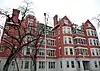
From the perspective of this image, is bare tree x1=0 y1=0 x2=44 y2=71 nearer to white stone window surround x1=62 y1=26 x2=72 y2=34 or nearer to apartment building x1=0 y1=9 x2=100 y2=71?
apartment building x1=0 y1=9 x2=100 y2=71

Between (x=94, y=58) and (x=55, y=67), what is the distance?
13.0m

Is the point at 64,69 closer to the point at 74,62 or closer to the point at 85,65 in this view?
the point at 74,62

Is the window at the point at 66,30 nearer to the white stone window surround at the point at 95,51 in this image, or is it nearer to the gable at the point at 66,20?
the gable at the point at 66,20

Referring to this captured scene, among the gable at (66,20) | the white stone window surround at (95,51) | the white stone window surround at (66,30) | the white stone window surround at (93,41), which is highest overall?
the gable at (66,20)

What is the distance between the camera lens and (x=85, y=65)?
33.3 meters

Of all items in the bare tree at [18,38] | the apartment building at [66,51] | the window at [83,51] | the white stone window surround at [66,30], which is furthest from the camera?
the white stone window surround at [66,30]

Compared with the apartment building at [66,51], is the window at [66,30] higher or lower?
higher

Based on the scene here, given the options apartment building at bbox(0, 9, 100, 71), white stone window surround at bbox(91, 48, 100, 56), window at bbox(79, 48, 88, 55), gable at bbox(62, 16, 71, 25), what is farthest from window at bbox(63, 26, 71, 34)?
white stone window surround at bbox(91, 48, 100, 56)

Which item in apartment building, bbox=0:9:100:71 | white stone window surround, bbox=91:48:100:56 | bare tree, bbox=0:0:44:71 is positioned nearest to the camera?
bare tree, bbox=0:0:44:71

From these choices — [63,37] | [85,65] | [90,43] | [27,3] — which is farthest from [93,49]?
[27,3]

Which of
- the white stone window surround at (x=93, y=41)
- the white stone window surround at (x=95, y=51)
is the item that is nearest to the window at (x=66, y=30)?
the white stone window surround at (x=93, y=41)

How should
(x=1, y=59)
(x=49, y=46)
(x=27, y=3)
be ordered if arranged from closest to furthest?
(x=27, y=3) → (x=1, y=59) → (x=49, y=46)

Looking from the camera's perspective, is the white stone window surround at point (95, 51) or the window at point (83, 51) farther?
the white stone window surround at point (95, 51)

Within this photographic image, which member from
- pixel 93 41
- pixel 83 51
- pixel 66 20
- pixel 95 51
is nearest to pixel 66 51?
pixel 83 51
